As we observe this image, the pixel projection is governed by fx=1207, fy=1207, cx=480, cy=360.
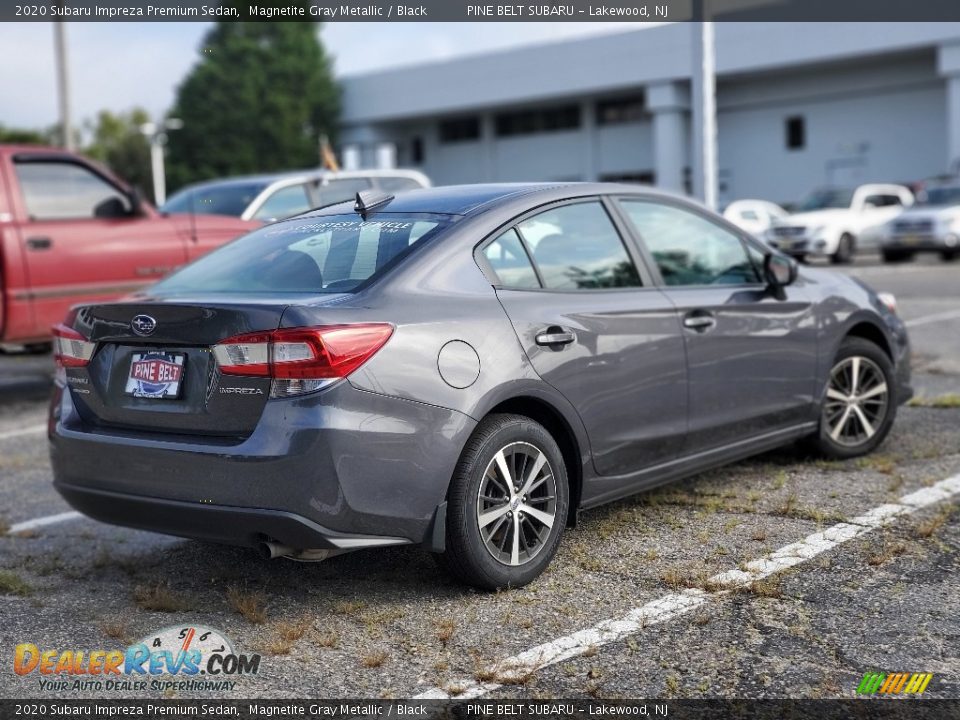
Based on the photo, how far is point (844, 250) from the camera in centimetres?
2688

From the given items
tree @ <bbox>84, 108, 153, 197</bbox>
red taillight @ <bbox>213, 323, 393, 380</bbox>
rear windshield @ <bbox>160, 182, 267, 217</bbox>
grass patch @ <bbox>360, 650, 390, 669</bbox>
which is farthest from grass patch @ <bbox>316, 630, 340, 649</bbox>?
tree @ <bbox>84, 108, 153, 197</bbox>

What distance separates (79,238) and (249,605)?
5914mm

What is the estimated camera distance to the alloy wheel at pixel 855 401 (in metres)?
6.20

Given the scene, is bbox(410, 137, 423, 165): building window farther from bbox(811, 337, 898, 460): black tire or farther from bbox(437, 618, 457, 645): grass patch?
bbox(437, 618, 457, 645): grass patch

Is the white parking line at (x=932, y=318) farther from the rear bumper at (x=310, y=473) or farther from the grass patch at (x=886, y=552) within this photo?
the rear bumper at (x=310, y=473)

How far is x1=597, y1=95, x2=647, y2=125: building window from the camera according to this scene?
48.3 m

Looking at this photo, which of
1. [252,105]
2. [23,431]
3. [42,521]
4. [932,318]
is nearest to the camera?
[42,521]

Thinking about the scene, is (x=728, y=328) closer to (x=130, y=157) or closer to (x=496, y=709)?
(x=496, y=709)

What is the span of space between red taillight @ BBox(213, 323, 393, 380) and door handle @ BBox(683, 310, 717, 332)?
5.49 ft

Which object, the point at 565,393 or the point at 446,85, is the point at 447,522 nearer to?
the point at 565,393

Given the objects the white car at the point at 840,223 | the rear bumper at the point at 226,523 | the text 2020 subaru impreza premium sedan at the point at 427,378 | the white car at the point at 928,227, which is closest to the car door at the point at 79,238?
the text 2020 subaru impreza premium sedan at the point at 427,378

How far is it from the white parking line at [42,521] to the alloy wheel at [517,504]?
2.57 meters

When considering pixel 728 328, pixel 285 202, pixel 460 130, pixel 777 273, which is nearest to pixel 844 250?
pixel 285 202

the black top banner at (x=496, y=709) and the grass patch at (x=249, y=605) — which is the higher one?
the grass patch at (x=249, y=605)
